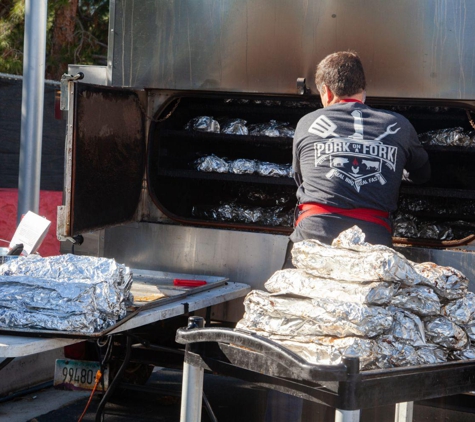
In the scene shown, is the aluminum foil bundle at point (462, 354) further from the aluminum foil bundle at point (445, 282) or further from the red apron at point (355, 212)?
the red apron at point (355, 212)

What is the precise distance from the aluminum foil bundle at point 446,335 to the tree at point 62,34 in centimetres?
841

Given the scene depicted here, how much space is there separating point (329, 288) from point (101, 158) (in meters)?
1.78

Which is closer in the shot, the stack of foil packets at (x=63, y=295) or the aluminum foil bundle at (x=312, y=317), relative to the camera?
the aluminum foil bundle at (x=312, y=317)

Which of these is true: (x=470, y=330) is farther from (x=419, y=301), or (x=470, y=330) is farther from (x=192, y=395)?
(x=192, y=395)

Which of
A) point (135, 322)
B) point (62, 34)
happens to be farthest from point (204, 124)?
point (62, 34)

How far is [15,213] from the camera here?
620 cm

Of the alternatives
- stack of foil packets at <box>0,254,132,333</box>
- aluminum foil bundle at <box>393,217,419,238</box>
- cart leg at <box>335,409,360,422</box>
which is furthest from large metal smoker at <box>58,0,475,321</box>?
cart leg at <box>335,409,360,422</box>

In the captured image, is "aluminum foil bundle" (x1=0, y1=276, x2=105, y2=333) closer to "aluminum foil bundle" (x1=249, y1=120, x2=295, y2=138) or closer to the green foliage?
"aluminum foil bundle" (x1=249, y1=120, x2=295, y2=138)

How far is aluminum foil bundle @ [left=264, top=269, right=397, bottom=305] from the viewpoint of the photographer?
7.22ft

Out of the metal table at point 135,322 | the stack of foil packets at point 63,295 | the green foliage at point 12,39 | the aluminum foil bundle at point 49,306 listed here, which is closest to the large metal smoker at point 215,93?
the metal table at point 135,322

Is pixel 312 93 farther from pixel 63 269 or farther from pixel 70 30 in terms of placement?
pixel 70 30

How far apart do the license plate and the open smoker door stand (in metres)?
0.58

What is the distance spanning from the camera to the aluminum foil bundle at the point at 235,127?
4.35 metres

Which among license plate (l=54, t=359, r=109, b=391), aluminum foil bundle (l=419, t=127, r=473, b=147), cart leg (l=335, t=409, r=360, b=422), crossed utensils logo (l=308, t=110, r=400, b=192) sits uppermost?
aluminum foil bundle (l=419, t=127, r=473, b=147)
